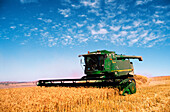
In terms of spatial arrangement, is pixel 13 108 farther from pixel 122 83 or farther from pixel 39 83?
pixel 39 83

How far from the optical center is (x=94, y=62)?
10.5m

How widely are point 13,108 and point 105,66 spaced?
22.7 ft

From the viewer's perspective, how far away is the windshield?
403 inches

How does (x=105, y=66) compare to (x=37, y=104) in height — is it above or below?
above

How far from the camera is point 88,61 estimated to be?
425 inches

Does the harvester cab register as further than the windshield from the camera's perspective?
No

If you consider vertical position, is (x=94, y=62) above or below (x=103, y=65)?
above

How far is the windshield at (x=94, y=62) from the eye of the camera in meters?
10.2

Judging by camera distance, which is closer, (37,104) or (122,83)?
(37,104)

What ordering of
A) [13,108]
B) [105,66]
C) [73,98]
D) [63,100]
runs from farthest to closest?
[105,66]
[73,98]
[63,100]
[13,108]

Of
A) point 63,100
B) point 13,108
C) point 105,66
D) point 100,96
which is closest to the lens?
point 13,108

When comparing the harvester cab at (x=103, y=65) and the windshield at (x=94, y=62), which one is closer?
the harvester cab at (x=103, y=65)

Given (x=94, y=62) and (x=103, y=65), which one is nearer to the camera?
(x=103, y=65)

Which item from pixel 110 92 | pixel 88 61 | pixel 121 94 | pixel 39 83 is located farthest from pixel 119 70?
pixel 39 83
